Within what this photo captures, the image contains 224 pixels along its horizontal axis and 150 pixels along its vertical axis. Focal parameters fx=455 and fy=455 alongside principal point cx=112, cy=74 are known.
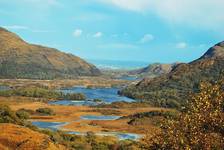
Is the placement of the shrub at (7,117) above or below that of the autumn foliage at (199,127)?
below

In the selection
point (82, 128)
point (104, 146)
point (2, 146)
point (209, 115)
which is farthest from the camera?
point (82, 128)

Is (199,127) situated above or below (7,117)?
above

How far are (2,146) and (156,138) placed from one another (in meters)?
34.5

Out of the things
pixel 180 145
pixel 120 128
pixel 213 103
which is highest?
pixel 213 103

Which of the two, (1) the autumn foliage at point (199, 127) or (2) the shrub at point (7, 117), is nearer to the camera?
(1) the autumn foliage at point (199, 127)

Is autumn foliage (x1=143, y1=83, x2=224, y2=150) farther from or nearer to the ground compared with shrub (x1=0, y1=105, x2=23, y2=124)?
farther from the ground

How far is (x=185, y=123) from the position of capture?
144 feet

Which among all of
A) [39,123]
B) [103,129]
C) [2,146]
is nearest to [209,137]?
[2,146]

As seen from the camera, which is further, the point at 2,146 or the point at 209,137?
the point at 2,146

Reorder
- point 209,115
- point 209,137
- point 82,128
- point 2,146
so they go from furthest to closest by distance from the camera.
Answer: point 82,128, point 2,146, point 209,115, point 209,137

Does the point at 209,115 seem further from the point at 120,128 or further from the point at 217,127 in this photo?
the point at 120,128

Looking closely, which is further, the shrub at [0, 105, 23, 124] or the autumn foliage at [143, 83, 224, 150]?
the shrub at [0, 105, 23, 124]

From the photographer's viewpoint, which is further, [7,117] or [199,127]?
[7,117]

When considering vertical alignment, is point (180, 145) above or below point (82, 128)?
above
